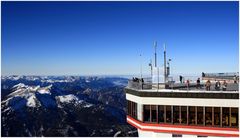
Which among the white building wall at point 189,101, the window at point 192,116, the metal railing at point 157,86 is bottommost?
the window at point 192,116

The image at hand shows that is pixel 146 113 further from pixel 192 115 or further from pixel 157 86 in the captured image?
pixel 192 115

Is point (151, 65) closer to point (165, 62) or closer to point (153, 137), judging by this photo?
point (165, 62)

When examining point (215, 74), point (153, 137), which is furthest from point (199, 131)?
point (215, 74)

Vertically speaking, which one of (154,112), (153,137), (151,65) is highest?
(151,65)

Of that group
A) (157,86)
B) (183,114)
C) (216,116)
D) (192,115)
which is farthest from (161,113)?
(216,116)

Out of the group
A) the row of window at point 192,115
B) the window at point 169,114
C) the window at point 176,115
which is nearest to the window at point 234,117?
the row of window at point 192,115

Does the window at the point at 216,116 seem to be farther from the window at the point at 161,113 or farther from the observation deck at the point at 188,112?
the window at the point at 161,113

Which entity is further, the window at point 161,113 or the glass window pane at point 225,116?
the window at point 161,113

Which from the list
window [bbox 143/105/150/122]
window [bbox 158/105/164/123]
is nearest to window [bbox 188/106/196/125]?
window [bbox 158/105/164/123]
